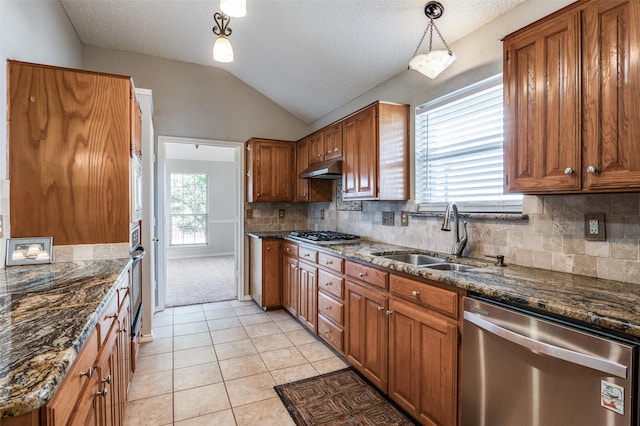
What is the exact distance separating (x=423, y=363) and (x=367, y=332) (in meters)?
0.57

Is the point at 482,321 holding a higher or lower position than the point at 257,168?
lower

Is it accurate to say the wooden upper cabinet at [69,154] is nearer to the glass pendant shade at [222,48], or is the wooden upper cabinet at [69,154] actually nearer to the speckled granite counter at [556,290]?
the glass pendant shade at [222,48]

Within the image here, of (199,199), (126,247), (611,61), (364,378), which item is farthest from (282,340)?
(199,199)

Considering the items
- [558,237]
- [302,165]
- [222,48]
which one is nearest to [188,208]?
[302,165]

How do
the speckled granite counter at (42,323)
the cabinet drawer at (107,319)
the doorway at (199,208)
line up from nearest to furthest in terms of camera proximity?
the speckled granite counter at (42,323)
the cabinet drawer at (107,319)
the doorway at (199,208)

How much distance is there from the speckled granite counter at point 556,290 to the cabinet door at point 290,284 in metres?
1.74

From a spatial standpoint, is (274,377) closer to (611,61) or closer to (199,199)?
(611,61)

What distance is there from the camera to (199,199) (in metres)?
8.15

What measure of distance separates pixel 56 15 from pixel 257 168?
2323 mm

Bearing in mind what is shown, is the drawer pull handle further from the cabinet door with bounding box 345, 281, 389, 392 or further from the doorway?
the doorway

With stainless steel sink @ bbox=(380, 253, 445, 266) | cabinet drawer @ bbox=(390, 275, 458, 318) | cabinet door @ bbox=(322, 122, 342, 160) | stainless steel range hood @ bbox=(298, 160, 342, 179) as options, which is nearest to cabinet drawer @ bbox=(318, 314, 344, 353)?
stainless steel sink @ bbox=(380, 253, 445, 266)

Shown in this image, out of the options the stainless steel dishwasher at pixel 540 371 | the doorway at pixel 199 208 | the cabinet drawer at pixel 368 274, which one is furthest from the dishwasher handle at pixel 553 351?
the doorway at pixel 199 208

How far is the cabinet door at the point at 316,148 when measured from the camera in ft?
12.3

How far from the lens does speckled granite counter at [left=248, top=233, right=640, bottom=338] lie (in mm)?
1104
